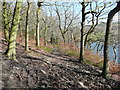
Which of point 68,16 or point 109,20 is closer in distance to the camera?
point 109,20

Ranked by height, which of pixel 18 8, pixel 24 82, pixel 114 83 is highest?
pixel 18 8

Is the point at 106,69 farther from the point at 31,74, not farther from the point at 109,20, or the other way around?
the point at 31,74

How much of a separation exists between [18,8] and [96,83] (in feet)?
16.2

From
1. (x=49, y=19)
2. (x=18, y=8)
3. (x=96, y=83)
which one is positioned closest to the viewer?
(x=96, y=83)

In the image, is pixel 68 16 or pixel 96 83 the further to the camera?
pixel 68 16

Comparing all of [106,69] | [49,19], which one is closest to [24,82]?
[106,69]

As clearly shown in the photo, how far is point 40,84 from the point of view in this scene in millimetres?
3930

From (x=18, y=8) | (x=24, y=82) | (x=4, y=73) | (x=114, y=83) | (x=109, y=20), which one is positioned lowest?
(x=114, y=83)

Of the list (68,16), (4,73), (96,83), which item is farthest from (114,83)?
(68,16)

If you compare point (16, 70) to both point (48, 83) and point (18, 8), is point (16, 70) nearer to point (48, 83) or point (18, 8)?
point (48, 83)

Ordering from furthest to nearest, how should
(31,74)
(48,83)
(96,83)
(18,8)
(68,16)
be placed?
(68,16)
(18,8)
(96,83)
(31,74)
(48,83)

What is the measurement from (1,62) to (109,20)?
4952 millimetres

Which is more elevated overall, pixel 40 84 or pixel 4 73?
pixel 4 73

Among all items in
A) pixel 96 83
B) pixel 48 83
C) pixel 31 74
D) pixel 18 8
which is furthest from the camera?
pixel 18 8
